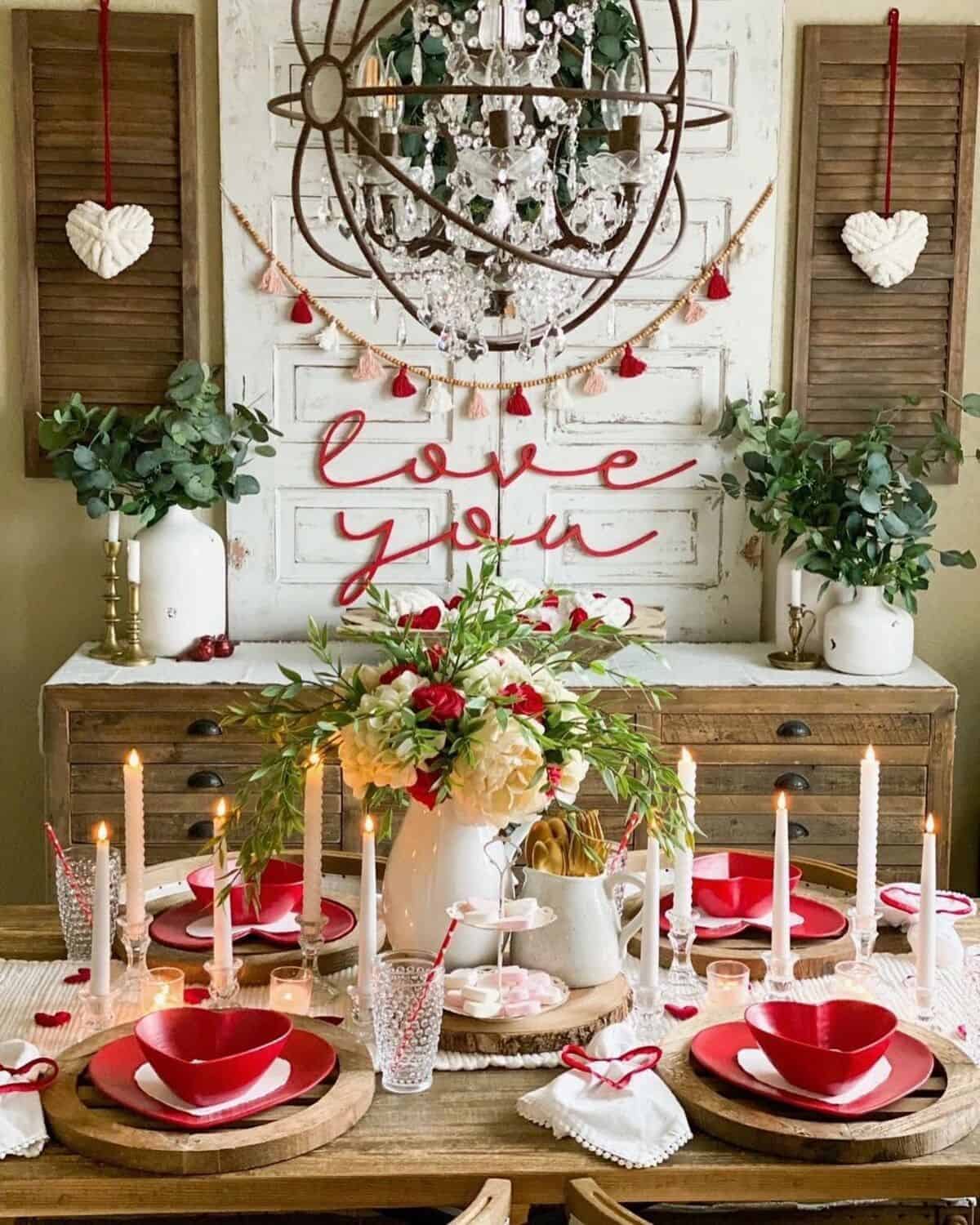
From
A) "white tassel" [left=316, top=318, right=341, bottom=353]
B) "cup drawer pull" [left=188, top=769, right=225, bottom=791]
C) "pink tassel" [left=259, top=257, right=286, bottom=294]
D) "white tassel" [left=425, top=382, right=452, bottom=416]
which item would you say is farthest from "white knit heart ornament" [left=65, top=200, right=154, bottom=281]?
"cup drawer pull" [left=188, top=769, right=225, bottom=791]

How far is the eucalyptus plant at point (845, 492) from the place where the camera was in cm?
364

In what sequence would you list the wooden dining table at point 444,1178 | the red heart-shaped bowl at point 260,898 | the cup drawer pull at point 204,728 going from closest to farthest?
the wooden dining table at point 444,1178 < the red heart-shaped bowl at point 260,898 < the cup drawer pull at point 204,728

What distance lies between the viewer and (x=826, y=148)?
3.87 m

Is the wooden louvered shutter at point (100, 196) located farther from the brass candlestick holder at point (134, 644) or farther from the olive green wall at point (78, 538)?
the brass candlestick holder at point (134, 644)

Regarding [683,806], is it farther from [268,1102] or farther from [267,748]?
[267,748]

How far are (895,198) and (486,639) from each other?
2.26 m

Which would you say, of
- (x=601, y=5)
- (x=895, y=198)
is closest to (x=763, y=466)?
(x=895, y=198)

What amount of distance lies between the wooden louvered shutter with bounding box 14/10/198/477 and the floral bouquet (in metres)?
1.90

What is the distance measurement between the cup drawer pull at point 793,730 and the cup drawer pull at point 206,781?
120cm

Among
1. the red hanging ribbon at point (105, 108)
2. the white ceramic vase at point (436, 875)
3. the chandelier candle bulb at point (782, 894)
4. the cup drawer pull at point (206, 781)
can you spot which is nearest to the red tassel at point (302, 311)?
the red hanging ribbon at point (105, 108)

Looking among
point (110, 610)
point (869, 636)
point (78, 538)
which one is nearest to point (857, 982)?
point (869, 636)

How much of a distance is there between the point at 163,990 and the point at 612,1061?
0.60 m

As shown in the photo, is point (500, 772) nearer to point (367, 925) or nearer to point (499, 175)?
point (367, 925)

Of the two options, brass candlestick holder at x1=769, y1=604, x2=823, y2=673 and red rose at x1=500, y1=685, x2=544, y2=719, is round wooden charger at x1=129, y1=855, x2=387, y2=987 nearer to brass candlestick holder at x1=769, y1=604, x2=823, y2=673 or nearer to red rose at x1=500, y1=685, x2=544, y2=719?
red rose at x1=500, y1=685, x2=544, y2=719
